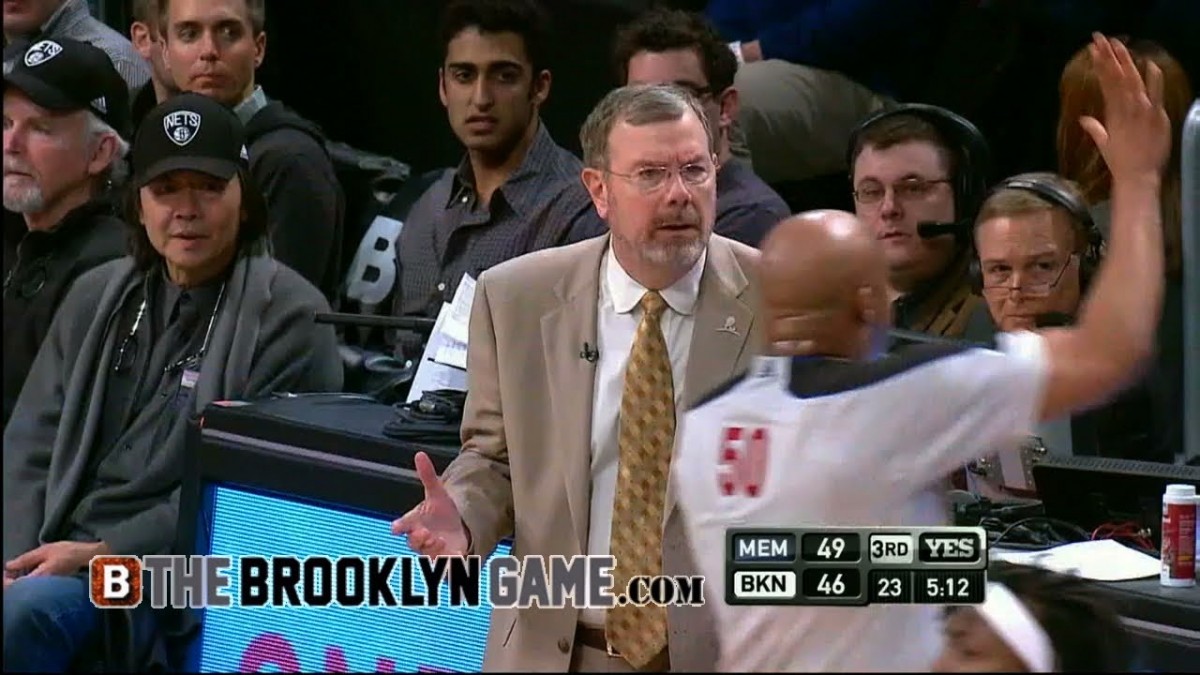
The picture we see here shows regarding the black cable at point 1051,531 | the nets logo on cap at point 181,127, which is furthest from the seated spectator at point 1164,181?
the nets logo on cap at point 181,127

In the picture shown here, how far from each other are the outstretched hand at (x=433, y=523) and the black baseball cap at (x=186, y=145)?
1.82 m

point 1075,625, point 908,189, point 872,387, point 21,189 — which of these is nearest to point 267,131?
point 21,189

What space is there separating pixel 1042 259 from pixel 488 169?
180 centimetres

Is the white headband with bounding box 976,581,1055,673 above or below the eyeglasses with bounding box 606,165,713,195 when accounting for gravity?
below

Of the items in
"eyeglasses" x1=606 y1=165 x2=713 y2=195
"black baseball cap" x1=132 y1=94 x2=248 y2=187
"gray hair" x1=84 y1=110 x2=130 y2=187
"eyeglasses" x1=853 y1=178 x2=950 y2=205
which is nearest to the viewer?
"eyeglasses" x1=606 y1=165 x2=713 y2=195

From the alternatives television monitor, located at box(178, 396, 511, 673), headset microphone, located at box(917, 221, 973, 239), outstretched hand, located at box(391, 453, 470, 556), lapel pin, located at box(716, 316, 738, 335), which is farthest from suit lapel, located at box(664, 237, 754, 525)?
headset microphone, located at box(917, 221, 973, 239)

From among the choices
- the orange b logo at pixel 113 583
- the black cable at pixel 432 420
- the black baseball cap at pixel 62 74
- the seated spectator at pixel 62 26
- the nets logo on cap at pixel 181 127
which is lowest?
the orange b logo at pixel 113 583

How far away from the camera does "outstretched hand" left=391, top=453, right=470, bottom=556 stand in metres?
3.79

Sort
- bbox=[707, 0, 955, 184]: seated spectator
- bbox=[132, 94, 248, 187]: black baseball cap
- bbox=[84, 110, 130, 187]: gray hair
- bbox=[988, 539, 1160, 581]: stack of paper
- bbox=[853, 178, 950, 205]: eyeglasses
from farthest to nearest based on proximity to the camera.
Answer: bbox=[707, 0, 955, 184]: seated spectator < bbox=[84, 110, 130, 187]: gray hair < bbox=[132, 94, 248, 187]: black baseball cap < bbox=[853, 178, 950, 205]: eyeglasses < bbox=[988, 539, 1160, 581]: stack of paper

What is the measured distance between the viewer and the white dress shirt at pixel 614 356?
159 inches

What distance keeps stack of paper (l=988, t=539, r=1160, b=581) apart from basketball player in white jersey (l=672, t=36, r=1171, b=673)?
0.90 meters

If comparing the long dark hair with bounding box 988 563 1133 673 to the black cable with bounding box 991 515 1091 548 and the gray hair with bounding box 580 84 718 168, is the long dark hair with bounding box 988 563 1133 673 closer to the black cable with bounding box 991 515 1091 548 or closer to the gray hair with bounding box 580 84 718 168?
the black cable with bounding box 991 515 1091 548

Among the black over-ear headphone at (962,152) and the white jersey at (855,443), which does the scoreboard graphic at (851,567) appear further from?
the black over-ear headphone at (962,152)

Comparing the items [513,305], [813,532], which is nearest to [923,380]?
[813,532]
